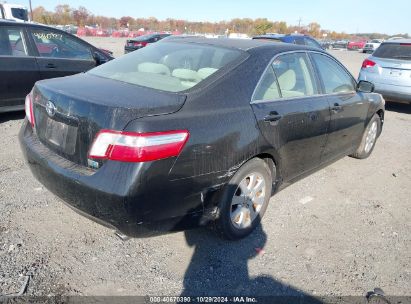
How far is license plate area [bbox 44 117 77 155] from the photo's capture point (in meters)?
2.39

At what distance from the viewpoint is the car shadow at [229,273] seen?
246 centimetres

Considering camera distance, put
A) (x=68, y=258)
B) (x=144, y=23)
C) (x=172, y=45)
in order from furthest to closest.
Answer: (x=144, y=23) < (x=172, y=45) < (x=68, y=258)

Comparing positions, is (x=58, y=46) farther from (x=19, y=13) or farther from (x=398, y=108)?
(x=19, y=13)

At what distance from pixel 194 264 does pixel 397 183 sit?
10.6ft

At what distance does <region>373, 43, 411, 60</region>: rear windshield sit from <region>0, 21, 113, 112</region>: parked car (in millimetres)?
6929

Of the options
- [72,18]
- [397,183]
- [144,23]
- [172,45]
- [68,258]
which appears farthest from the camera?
[144,23]

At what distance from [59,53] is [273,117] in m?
4.81

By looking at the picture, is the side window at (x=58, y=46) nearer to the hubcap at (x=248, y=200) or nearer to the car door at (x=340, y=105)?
the car door at (x=340, y=105)

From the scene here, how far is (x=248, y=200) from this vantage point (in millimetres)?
3020

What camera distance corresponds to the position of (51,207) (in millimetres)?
3361

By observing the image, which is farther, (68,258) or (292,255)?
(292,255)

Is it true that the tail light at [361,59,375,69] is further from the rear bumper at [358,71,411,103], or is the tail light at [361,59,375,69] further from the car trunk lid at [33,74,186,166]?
the car trunk lid at [33,74,186,166]

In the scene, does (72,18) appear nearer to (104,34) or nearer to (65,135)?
(104,34)

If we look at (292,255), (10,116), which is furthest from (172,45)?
(10,116)
